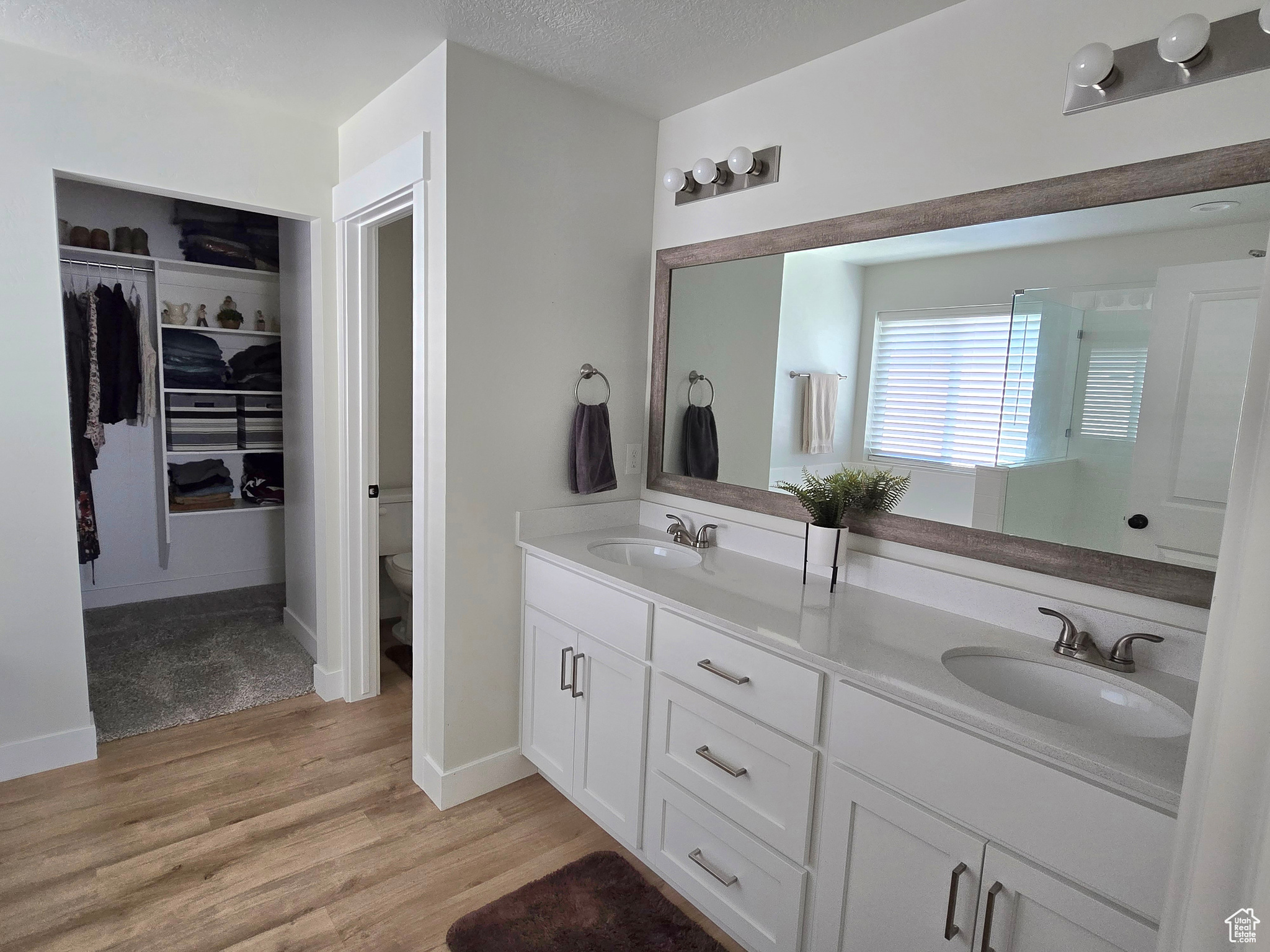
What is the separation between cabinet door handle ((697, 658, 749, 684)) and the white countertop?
11cm

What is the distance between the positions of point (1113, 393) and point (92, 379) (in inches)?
160

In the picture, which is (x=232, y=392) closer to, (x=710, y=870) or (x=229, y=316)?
(x=229, y=316)

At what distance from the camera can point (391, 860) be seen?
205 centimetres

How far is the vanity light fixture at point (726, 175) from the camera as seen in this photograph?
2162mm

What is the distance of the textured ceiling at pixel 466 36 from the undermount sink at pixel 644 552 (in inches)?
60.9

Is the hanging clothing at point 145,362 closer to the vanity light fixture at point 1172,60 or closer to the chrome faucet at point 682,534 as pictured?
the chrome faucet at point 682,534

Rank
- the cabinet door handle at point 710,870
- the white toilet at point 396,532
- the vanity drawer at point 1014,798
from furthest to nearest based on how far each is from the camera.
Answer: the white toilet at point 396,532
the cabinet door handle at point 710,870
the vanity drawer at point 1014,798

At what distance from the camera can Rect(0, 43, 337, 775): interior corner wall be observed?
87.4 inches

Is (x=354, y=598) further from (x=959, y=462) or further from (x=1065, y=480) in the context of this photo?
(x=1065, y=480)

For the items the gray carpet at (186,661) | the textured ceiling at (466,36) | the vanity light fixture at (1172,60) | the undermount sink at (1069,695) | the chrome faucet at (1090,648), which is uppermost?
the textured ceiling at (466,36)

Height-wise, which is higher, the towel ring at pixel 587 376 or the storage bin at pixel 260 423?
the towel ring at pixel 587 376

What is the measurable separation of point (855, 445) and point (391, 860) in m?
1.86

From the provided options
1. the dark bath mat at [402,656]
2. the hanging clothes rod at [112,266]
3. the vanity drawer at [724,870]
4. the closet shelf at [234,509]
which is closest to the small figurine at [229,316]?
the hanging clothes rod at [112,266]

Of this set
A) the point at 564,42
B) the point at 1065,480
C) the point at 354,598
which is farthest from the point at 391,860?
the point at 564,42
